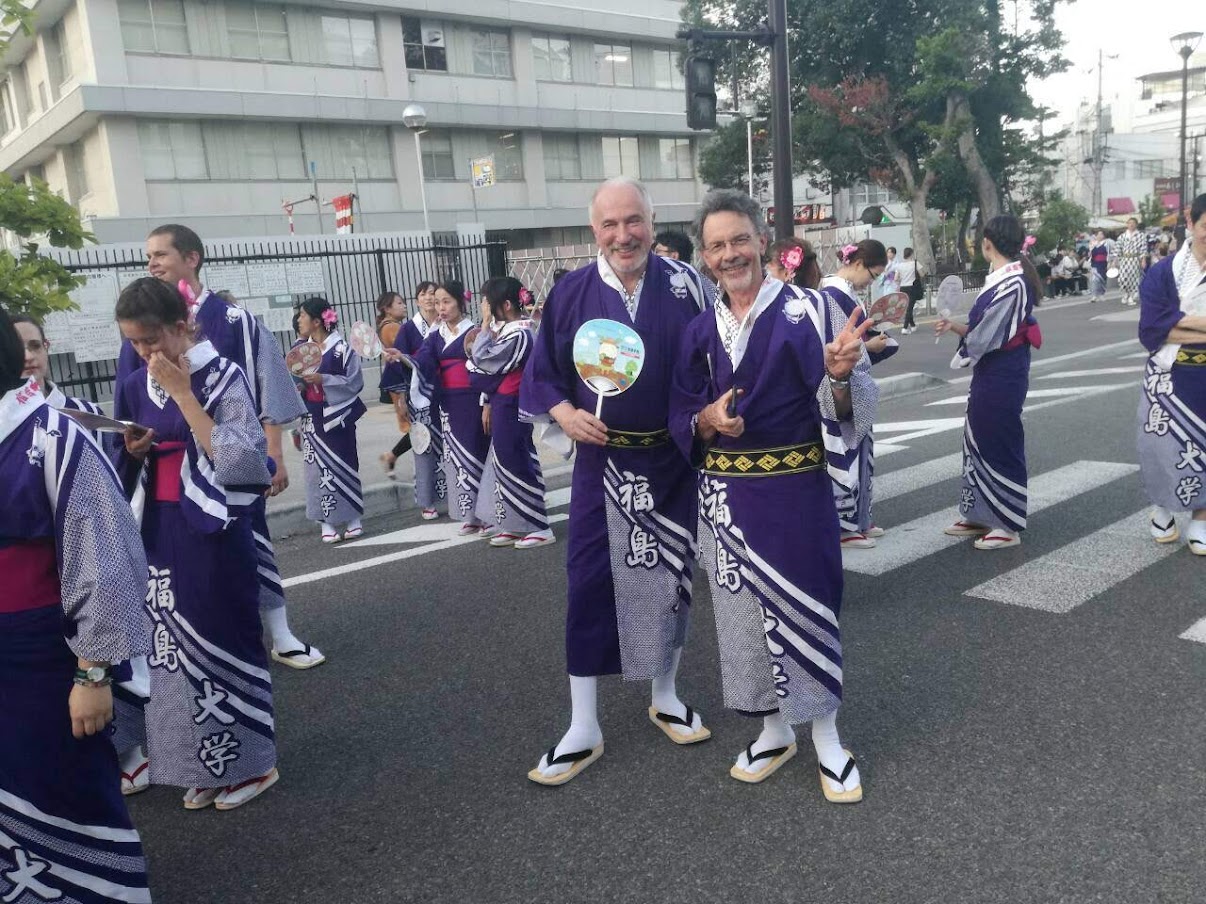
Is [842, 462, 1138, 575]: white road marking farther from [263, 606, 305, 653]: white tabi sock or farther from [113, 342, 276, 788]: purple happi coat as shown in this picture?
[113, 342, 276, 788]: purple happi coat

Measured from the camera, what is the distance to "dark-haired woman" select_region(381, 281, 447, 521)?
7328 millimetres

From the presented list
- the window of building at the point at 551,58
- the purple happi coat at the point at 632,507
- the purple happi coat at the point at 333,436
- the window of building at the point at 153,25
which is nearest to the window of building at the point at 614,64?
the window of building at the point at 551,58

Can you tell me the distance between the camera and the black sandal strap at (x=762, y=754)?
327 centimetres

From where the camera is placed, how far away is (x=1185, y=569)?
5.02 m

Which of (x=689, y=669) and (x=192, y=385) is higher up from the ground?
(x=192, y=385)

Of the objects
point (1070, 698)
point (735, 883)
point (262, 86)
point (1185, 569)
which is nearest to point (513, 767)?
point (735, 883)

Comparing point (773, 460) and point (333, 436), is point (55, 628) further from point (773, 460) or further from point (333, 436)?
point (333, 436)

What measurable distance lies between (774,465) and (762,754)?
997 mm

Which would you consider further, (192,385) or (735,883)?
(192,385)

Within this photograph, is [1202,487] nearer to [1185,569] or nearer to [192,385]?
[1185,569]

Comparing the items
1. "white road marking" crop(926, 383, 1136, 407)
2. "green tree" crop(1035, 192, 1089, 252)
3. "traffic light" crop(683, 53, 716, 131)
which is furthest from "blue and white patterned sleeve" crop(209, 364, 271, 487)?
"green tree" crop(1035, 192, 1089, 252)

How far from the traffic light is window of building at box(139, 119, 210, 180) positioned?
16.3m

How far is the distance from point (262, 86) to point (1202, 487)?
79.2 ft

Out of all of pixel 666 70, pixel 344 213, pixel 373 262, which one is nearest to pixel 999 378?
pixel 373 262
